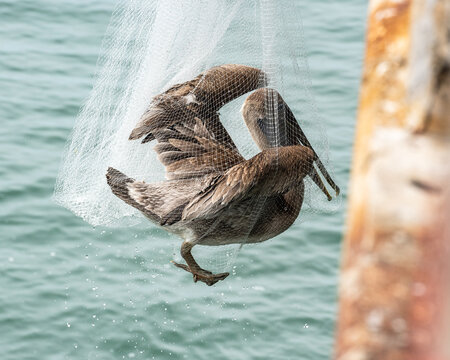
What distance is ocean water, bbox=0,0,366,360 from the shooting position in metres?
8.08

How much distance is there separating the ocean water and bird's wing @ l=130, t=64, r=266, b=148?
361 centimetres

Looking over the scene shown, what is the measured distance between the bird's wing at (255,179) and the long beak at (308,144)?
1.08 feet

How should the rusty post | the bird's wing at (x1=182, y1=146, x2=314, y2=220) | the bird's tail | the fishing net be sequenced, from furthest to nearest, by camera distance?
the bird's tail
the fishing net
the bird's wing at (x1=182, y1=146, x2=314, y2=220)
the rusty post

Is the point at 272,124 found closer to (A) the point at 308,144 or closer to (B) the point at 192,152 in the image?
(A) the point at 308,144

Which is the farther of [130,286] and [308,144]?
[130,286]

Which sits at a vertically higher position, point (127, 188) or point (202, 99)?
point (202, 99)

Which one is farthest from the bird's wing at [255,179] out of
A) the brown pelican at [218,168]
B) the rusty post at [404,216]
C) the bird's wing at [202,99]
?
the rusty post at [404,216]

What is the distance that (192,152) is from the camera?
4469 mm

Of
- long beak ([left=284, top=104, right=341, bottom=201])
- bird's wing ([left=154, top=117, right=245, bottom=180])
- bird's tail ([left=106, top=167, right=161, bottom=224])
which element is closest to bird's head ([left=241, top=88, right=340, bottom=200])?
long beak ([left=284, top=104, right=341, bottom=201])

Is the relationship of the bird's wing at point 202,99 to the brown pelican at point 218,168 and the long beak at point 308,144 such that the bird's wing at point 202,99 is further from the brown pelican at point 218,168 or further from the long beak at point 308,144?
the long beak at point 308,144

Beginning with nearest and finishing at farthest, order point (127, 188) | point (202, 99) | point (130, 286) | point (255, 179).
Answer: point (255, 179)
point (127, 188)
point (202, 99)
point (130, 286)

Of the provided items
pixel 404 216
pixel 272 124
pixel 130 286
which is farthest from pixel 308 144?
pixel 130 286

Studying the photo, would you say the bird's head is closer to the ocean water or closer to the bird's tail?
the bird's tail

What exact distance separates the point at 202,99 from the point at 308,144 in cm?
59
